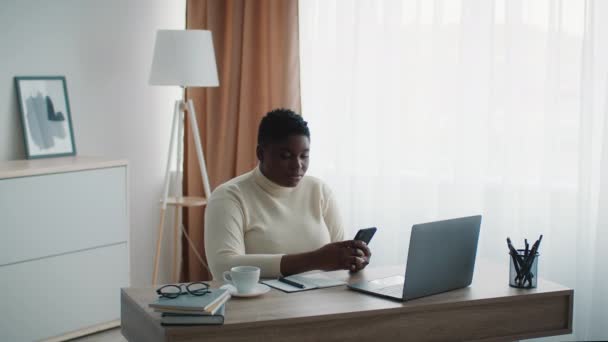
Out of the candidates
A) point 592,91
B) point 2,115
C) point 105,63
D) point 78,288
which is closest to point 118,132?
point 105,63

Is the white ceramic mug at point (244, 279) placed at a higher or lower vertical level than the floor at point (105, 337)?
higher

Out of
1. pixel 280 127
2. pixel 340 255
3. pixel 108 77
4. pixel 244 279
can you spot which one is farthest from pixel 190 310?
pixel 108 77

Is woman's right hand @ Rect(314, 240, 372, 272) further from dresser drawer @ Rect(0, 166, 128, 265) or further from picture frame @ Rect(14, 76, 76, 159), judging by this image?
picture frame @ Rect(14, 76, 76, 159)

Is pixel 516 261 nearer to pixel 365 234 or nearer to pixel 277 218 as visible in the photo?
pixel 365 234

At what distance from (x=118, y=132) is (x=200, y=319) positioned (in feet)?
9.37

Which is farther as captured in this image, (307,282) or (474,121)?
(474,121)

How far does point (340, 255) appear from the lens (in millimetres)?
2572

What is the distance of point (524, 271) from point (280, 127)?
99cm

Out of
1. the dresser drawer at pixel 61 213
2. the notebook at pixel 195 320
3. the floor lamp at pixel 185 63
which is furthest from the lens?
the floor lamp at pixel 185 63

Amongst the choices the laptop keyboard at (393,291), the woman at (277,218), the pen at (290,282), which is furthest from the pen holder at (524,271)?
the pen at (290,282)

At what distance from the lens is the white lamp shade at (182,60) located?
4.27m

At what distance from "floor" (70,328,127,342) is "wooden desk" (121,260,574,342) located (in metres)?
1.79

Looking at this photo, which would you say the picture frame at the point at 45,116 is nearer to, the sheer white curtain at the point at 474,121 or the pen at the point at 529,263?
the sheer white curtain at the point at 474,121

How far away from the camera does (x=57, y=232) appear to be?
12.7ft
